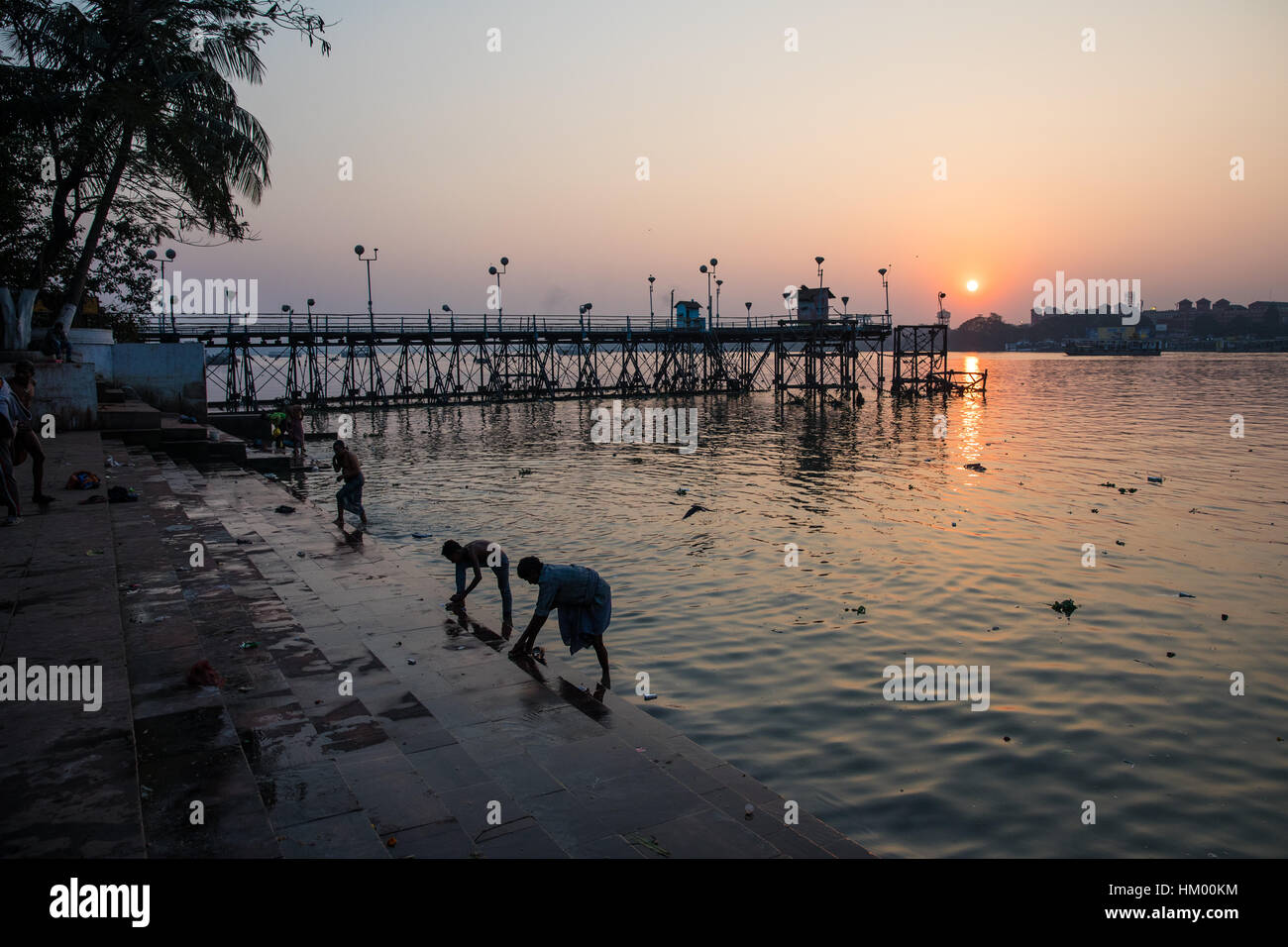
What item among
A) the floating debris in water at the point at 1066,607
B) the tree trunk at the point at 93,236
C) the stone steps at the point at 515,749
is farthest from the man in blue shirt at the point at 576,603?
the tree trunk at the point at 93,236

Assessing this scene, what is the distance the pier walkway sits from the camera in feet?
14.8

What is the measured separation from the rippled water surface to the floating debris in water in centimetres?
16

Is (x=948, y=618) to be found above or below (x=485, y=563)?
below

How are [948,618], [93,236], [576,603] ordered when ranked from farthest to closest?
[93,236]
[948,618]
[576,603]

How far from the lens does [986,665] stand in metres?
9.87

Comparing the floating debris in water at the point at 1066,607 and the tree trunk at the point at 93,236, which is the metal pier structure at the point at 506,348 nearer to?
the tree trunk at the point at 93,236

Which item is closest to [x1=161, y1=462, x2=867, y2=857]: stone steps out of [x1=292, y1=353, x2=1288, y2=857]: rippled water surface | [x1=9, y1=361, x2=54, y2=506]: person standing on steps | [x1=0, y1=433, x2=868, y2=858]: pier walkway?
[x1=0, y1=433, x2=868, y2=858]: pier walkway

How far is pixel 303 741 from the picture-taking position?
241 inches

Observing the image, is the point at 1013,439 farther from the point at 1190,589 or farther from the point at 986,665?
the point at 986,665

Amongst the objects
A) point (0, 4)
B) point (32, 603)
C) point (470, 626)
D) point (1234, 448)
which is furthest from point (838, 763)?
point (1234, 448)

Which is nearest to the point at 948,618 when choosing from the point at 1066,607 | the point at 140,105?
the point at 1066,607

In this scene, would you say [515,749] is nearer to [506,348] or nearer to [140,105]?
[140,105]

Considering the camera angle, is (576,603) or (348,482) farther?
(348,482)

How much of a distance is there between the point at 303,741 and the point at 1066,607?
1038 centimetres
